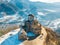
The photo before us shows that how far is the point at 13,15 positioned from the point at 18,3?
336cm

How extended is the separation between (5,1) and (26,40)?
150 ft

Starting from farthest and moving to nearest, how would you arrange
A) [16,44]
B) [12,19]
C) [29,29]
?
[12,19] < [29,29] < [16,44]

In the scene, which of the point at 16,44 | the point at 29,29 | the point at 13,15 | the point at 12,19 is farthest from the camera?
the point at 13,15

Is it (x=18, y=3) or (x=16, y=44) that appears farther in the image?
(x=18, y=3)

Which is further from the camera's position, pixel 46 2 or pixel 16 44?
pixel 46 2

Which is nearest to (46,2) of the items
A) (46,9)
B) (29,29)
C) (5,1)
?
(46,9)

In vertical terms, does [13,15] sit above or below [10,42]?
below

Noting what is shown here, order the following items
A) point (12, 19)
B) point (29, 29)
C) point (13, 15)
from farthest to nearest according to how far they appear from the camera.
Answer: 1. point (13, 15)
2. point (12, 19)
3. point (29, 29)

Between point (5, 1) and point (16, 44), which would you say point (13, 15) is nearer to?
point (5, 1)

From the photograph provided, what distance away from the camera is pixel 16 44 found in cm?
593

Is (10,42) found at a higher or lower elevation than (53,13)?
higher

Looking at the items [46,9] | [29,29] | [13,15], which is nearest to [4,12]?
[13,15]

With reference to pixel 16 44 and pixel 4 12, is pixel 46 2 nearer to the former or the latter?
pixel 4 12

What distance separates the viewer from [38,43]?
6.15 m
